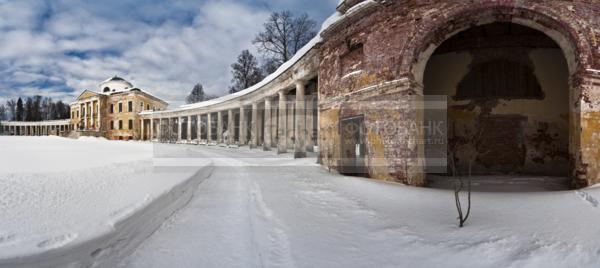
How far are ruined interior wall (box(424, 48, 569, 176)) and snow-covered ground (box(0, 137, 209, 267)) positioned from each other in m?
9.72

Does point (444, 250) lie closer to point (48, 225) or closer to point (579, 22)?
point (48, 225)

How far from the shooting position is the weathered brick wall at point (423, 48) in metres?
6.70

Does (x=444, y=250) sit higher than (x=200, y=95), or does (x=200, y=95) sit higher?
(x=200, y=95)

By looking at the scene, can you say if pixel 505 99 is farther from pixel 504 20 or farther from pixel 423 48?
pixel 423 48

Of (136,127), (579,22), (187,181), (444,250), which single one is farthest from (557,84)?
(136,127)

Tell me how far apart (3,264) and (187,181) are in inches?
156

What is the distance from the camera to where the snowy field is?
3.29 metres

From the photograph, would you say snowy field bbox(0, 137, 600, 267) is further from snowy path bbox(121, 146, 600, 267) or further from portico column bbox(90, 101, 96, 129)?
portico column bbox(90, 101, 96, 129)

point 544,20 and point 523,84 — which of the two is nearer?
point 544,20

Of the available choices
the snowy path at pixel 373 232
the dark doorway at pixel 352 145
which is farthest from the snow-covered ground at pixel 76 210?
the dark doorway at pixel 352 145

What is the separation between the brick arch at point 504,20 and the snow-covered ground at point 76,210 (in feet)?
21.4

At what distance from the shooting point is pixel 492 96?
1071 centimetres

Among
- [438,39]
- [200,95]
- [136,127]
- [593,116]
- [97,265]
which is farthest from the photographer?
[200,95]

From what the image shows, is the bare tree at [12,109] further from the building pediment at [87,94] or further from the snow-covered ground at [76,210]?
the snow-covered ground at [76,210]
